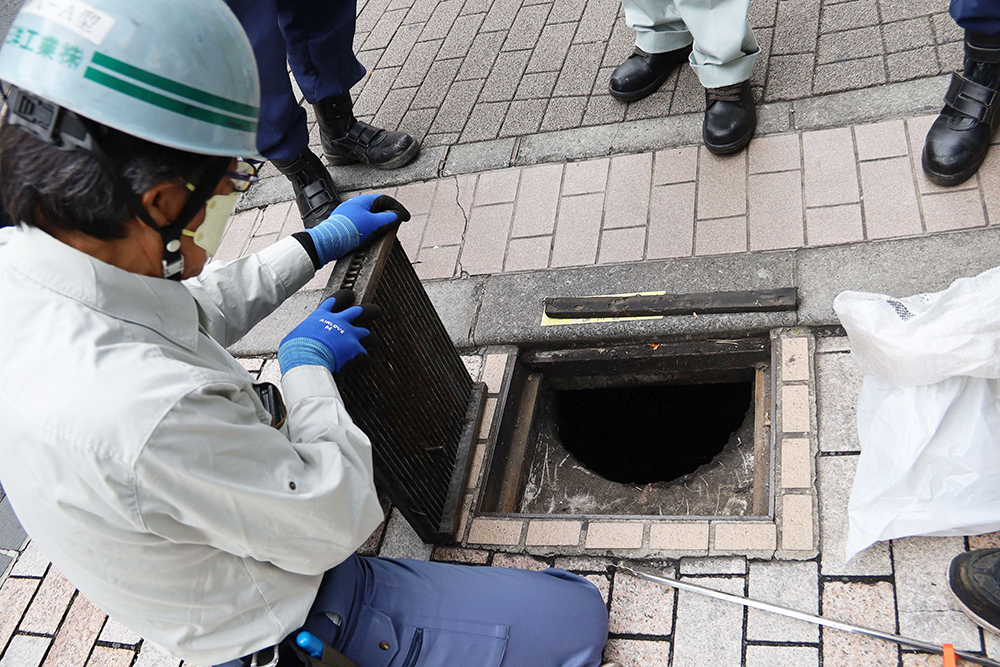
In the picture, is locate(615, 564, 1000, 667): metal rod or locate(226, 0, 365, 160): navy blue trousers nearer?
locate(615, 564, 1000, 667): metal rod

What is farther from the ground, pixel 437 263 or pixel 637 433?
pixel 437 263

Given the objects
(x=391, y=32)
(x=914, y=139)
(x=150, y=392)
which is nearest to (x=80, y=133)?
(x=150, y=392)

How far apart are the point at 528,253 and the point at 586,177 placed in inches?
20.0

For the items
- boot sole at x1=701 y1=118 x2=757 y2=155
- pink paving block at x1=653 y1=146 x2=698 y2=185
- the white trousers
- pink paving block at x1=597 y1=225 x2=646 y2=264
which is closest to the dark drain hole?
pink paving block at x1=597 y1=225 x2=646 y2=264

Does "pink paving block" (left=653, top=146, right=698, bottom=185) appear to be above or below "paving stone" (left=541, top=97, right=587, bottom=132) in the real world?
below

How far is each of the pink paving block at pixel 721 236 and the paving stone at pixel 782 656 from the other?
1.55 metres

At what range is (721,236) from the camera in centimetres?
323

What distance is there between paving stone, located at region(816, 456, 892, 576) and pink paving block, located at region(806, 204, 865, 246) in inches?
38.1

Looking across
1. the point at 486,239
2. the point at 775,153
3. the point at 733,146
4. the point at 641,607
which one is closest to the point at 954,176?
the point at 775,153

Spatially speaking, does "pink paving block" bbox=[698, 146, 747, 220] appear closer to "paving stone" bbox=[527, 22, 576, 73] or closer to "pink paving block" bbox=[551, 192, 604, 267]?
"pink paving block" bbox=[551, 192, 604, 267]

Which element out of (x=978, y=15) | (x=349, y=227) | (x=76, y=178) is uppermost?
(x=76, y=178)

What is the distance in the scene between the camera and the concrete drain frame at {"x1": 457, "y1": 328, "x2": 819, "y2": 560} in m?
2.37

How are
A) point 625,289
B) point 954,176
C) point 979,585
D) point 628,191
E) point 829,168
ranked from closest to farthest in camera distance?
point 979,585 < point 954,176 < point 625,289 < point 829,168 < point 628,191

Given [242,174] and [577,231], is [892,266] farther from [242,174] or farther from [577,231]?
[242,174]
